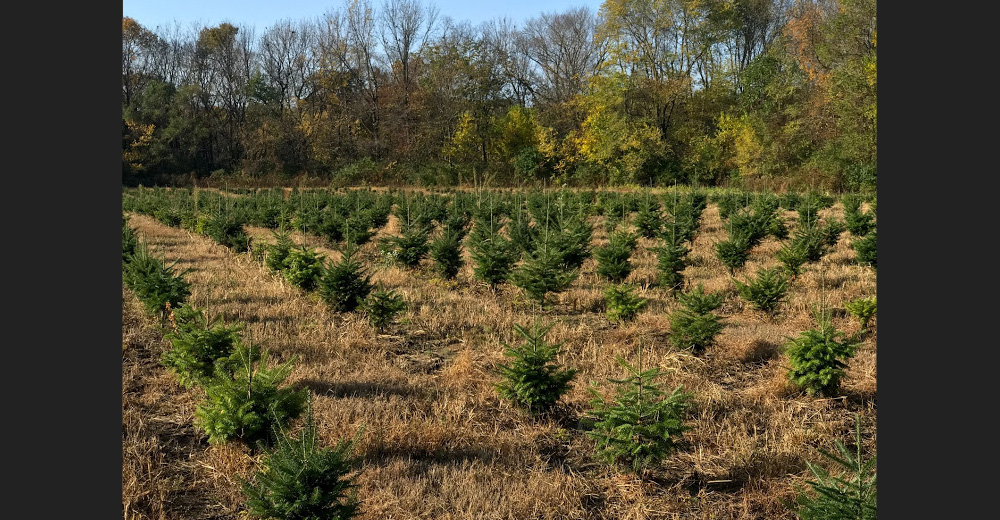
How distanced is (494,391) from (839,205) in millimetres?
24823

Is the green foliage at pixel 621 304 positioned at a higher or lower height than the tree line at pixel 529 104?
lower

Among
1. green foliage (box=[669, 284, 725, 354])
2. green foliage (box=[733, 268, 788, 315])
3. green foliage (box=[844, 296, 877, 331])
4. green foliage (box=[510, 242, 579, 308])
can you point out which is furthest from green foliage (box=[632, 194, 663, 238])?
green foliage (box=[669, 284, 725, 354])

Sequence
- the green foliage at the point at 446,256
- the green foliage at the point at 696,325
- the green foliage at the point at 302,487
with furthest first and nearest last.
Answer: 1. the green foliage at the point at 446,256
2. the green foliage at the point at 696,325
3. the green foliage at the point at 302,487

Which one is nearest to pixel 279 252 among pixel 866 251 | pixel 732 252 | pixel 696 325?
pixel 696 325

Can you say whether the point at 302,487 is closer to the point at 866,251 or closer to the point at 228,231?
the point at 866,251

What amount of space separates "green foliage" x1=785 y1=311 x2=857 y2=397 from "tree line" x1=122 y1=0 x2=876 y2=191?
30.6 meters

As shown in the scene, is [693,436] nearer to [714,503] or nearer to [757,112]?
[714,503]

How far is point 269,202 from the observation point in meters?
21.6

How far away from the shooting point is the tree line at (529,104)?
3934cm

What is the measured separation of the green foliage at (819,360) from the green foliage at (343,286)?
17.3 feet

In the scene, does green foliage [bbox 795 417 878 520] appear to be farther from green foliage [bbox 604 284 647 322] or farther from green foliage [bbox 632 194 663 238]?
green foliage [bbox 632 194 663 238]

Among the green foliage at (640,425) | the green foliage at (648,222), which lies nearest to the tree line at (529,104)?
the green foliage at (648,222)

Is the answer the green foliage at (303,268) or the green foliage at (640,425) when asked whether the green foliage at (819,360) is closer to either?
the green foliage at (640,425)

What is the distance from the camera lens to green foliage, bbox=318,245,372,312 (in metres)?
9.10
